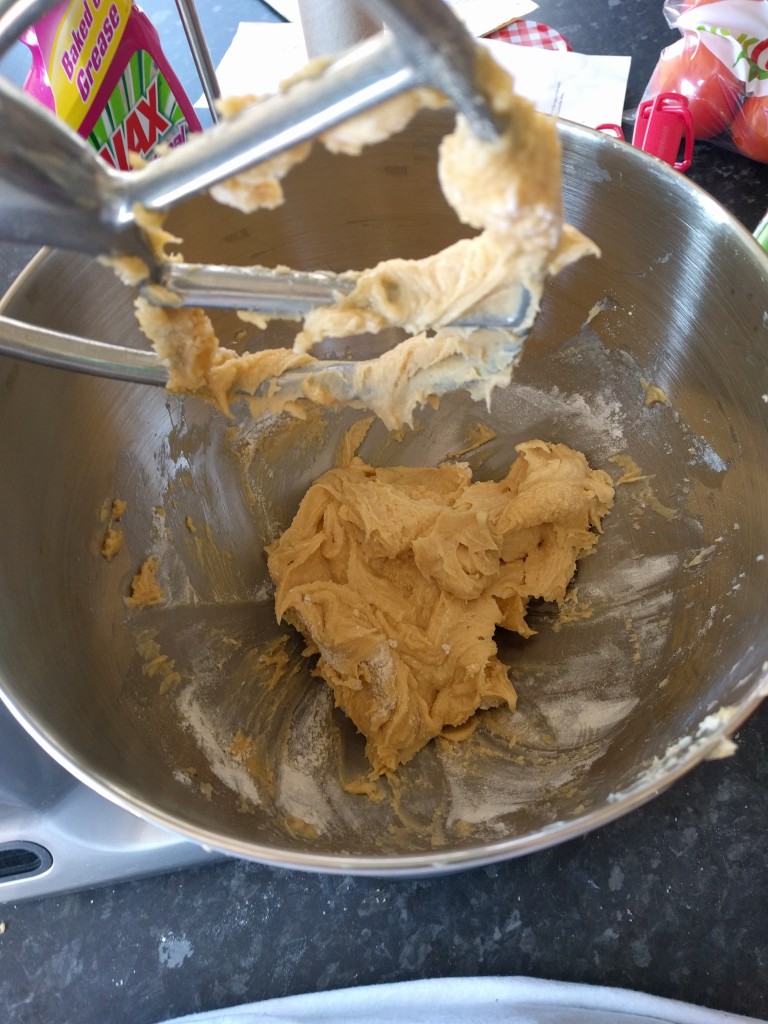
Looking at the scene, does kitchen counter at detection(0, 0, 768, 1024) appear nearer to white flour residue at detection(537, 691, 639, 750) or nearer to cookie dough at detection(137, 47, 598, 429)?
white flour residue at detection(537, 691, 639, 750)

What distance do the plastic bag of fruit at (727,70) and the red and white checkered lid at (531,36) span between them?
0.32m

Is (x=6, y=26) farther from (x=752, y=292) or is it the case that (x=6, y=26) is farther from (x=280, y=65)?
(x=280, y=65)

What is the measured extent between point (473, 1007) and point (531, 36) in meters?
1.96

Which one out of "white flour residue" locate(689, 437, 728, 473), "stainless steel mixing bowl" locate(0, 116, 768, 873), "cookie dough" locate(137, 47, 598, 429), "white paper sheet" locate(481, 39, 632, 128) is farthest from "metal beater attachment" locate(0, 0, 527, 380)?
"white paper sheet" locate(481, 39, 632, 128)

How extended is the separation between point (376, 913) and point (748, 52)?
5.48ft

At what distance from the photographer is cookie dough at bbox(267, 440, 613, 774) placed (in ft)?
3.49

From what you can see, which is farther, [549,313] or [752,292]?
[549,313]

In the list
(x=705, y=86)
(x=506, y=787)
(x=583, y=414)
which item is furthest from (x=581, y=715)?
(x=705, y=86)

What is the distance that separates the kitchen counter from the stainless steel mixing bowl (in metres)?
0.17

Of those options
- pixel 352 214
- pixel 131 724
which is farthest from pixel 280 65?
pixel 131 724

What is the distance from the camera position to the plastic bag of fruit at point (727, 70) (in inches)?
53.4

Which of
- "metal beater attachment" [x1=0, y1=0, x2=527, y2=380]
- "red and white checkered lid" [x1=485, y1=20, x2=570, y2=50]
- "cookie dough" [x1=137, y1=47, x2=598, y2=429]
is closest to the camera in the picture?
"metal beater attachment" [x1=0, y1=0, x2=527, y2=380]

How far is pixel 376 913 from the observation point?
100 centimetres

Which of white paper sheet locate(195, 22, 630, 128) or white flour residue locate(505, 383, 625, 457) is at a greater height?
white paper sheet locate(195, 22, 630, 128)
